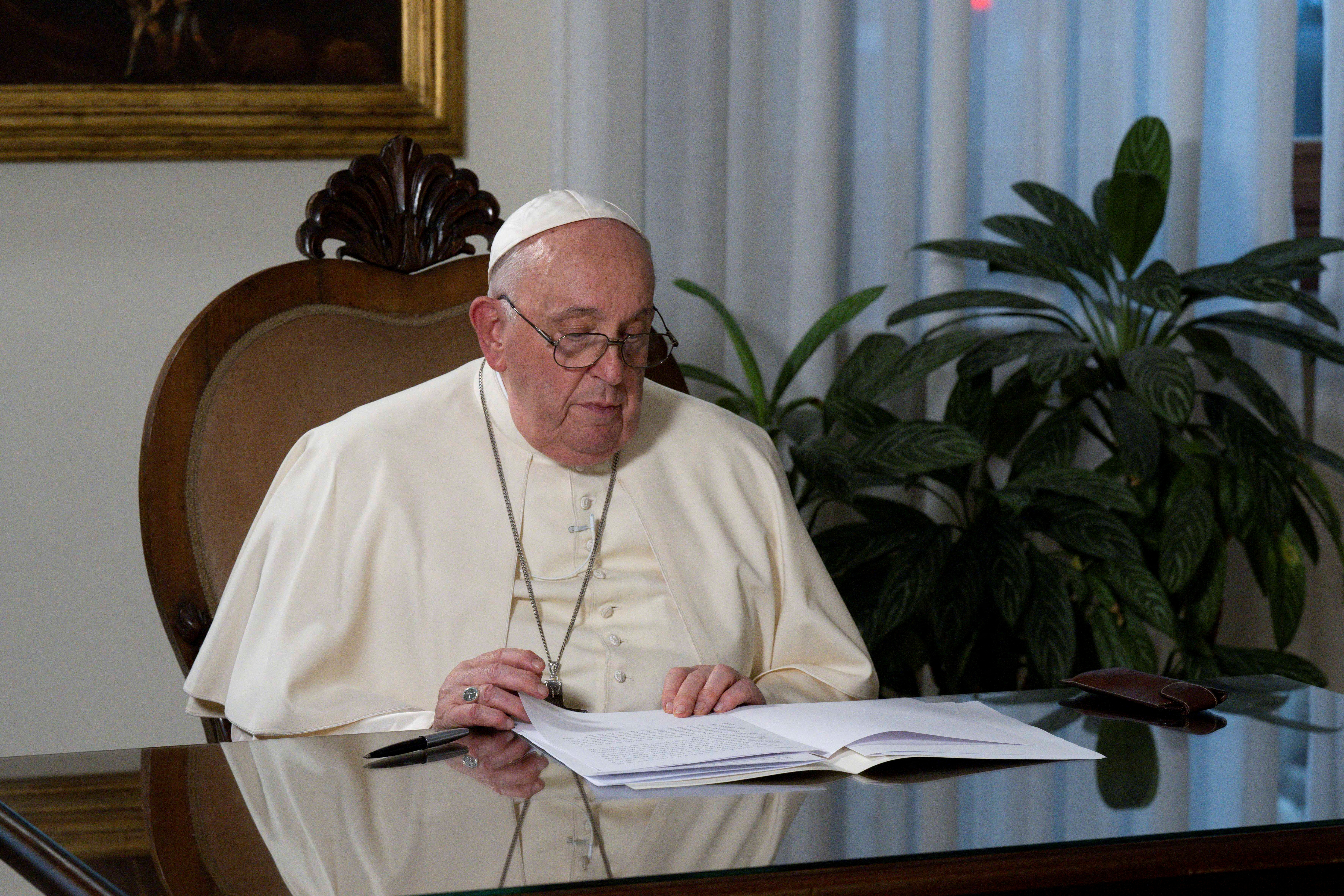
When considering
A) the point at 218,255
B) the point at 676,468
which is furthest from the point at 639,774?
the point at 218,255

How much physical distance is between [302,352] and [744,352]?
113cm

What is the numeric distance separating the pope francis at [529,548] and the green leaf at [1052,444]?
3.08 feet

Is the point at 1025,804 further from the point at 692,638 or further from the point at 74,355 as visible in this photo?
the point at 74,355

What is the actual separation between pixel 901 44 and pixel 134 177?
1.87 m

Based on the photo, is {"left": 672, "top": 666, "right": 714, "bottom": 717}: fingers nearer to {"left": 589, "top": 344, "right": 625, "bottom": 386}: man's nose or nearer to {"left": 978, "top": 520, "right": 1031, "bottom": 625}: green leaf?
{"left": 589, "top": 344, "right": 625, "bottom": 386}: man's nose

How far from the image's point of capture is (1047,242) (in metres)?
3.19

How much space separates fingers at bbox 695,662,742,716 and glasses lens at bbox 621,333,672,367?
1.69ft

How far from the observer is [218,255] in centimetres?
322

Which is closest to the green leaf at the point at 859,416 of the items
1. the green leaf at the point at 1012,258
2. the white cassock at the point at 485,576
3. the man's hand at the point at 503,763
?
the green leaf at the point at 1012,258

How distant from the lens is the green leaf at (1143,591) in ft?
9.41

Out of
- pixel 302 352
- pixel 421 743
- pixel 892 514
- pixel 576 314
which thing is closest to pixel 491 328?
pixel 576 314

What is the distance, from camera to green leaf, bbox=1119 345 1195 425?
9.18 ft

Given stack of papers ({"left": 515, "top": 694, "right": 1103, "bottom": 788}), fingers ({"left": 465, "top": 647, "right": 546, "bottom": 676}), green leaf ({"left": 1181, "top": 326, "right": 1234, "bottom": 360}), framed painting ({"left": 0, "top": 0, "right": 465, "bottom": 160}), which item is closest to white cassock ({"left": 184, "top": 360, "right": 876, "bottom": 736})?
fingers ({"left": 465, "top": 647, "right": 546, "bottom": 676})

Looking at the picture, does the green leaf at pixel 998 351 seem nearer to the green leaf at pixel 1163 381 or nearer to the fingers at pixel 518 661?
the green leaf at pixel 1163 381
